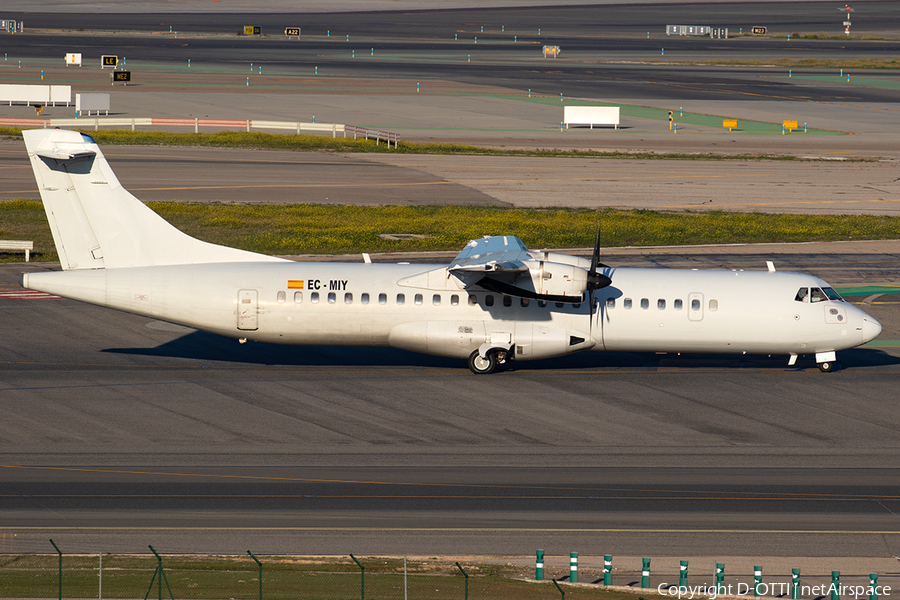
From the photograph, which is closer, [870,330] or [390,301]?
[390,301]

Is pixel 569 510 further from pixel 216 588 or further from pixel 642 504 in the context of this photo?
pixel 216 588

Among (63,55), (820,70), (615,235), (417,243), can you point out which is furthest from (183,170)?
(820,70)

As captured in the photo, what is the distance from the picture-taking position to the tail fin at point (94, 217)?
31656 mm

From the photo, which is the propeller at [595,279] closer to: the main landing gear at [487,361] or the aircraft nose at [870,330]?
the main landing gear at [487,361]

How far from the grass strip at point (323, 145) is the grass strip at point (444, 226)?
53.7ft

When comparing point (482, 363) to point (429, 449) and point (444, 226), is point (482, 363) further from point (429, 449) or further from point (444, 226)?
point (444, 226)

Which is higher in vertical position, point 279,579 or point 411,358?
point 411,358

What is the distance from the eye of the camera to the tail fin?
3166 centimetres

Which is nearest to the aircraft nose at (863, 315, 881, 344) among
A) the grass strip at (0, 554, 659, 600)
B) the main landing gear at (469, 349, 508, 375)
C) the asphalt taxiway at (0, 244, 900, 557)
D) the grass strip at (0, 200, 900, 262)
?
the asphalt taxiway at (0, 244, 900, 557)

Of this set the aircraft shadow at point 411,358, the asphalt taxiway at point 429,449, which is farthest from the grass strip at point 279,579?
the aircraft shadow at point 411,358

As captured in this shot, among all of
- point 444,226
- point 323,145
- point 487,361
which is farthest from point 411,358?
point 323,145

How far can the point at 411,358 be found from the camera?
3541cm

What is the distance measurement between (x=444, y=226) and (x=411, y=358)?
19.9 m

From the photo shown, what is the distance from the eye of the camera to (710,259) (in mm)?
49250
